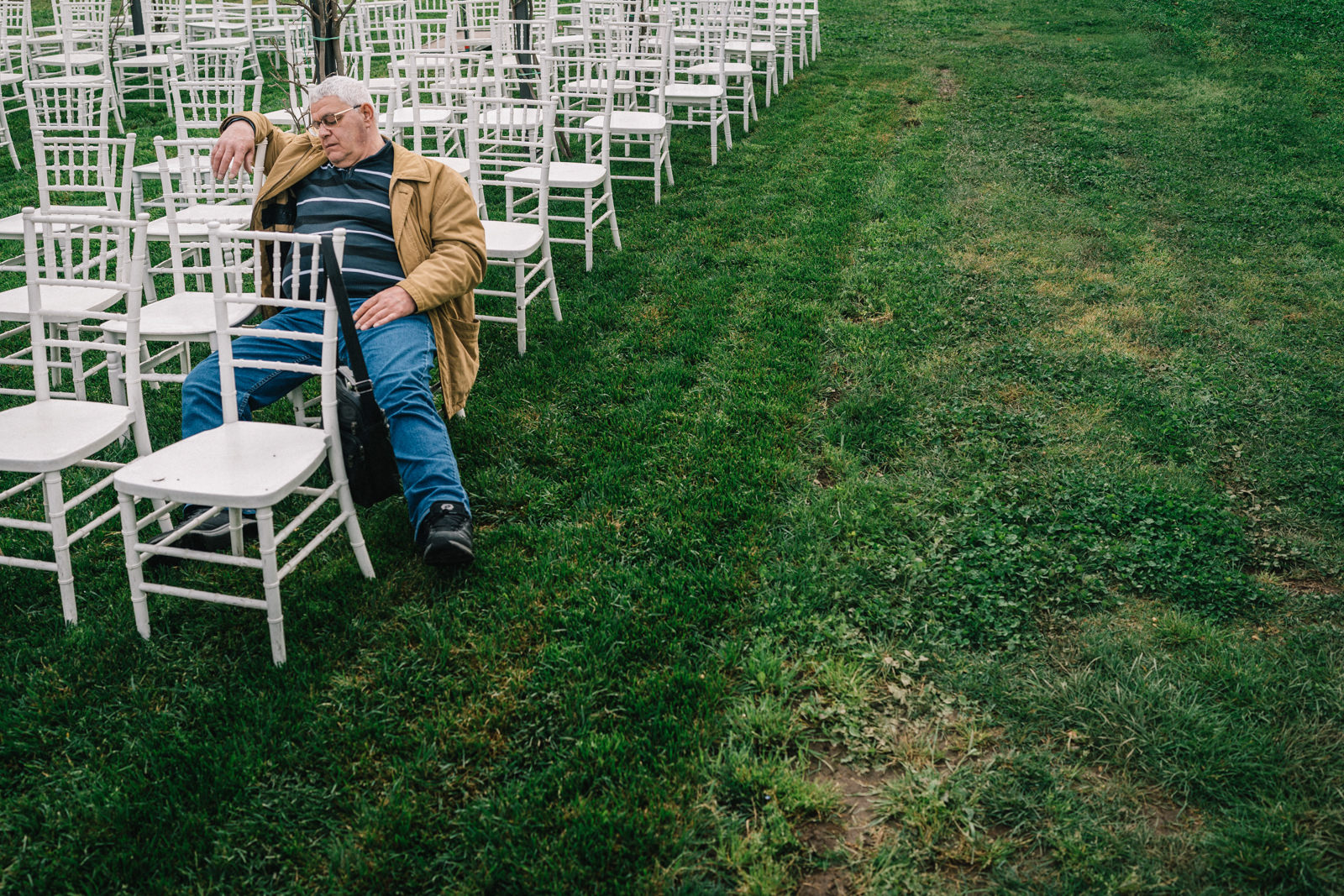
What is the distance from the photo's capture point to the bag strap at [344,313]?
3074 millimetres

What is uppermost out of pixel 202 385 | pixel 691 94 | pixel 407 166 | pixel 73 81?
pixel 73 81

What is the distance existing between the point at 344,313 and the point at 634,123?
4.58m

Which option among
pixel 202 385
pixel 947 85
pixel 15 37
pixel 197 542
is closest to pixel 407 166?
pixel 202 385

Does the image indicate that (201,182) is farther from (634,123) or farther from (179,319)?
(634,123)

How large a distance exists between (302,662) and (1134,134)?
352 inches

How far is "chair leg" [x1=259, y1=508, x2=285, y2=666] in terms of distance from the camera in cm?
281

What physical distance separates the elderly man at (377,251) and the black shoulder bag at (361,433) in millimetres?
105

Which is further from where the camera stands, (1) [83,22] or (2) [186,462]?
(1) [83,22]

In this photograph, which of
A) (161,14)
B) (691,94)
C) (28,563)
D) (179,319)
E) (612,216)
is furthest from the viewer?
(161,14)

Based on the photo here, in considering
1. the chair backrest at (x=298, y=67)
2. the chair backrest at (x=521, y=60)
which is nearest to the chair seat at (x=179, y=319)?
the chair backrest at (x=298, y=67)

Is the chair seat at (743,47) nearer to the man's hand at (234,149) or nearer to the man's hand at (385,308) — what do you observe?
the man's hand at (234,149)

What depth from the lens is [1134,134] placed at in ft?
29.9

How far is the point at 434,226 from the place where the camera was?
12.7 ft

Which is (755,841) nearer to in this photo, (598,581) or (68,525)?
(598,581)
